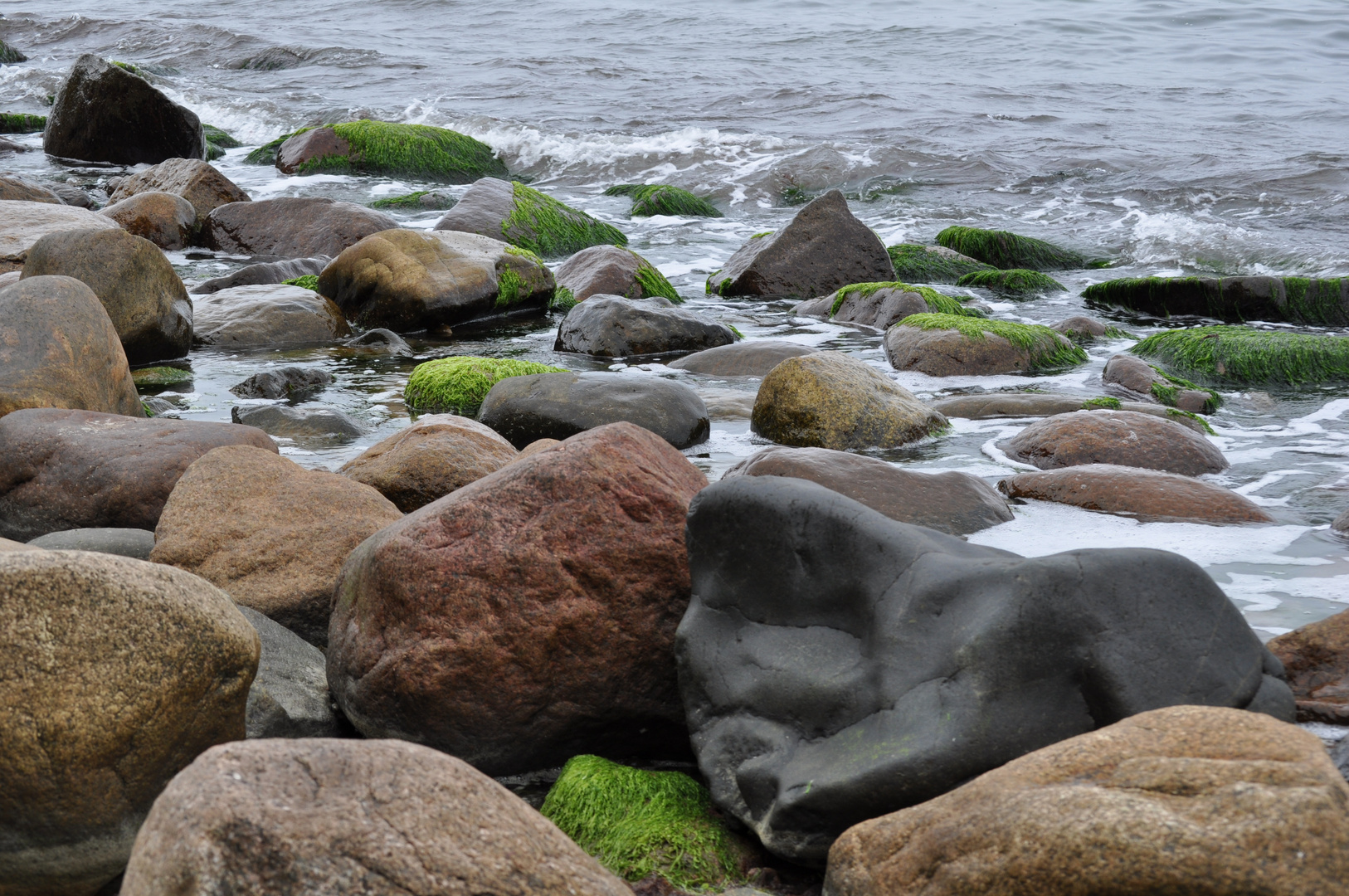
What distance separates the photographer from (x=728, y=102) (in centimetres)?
1859

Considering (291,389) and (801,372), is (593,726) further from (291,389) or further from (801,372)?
(291,389)

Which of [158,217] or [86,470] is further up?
[86,470]

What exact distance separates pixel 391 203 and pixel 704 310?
4959mm

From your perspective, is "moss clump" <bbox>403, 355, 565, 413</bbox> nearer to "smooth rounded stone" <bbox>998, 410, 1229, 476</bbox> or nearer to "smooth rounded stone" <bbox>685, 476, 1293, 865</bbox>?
"smooth rounded stone" <bbox>998, 410, 1229, 476</bbox>

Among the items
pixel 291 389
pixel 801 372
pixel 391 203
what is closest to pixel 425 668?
pixel 801 372

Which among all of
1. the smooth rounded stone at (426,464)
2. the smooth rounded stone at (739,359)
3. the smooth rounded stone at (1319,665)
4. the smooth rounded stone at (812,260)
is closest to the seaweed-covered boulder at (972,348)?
the smooth rounded stone at (739,359)

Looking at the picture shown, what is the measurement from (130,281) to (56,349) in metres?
1.88

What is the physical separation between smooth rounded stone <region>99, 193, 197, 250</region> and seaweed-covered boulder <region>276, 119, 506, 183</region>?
412 cm

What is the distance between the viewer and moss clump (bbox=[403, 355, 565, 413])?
6.42 m

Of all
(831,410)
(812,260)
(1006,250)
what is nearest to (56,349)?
(831,410)

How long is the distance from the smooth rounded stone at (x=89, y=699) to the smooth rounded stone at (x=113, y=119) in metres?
13.4

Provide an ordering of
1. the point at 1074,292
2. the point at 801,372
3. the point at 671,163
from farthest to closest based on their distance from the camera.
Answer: the point at 671,163 < the point at 1074,292 < the point at 801,372

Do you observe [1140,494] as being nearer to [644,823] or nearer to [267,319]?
[644,823]

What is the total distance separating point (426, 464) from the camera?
4555 mm
